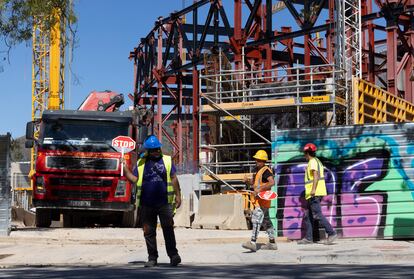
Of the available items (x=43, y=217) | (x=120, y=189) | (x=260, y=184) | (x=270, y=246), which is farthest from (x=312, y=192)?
(x=43, y=217)

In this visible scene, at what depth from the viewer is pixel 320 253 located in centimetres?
1223

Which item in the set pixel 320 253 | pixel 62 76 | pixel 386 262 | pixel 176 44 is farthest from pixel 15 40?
pixel 62 76

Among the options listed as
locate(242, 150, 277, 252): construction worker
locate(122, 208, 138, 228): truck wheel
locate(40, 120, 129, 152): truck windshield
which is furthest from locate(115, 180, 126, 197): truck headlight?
locate(242, 150, 277, 252): construction worker

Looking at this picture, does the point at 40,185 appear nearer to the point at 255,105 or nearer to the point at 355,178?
the point at 355,178

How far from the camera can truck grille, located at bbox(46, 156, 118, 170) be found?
18938 millimetres

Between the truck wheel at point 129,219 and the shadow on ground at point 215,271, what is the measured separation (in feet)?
31.0

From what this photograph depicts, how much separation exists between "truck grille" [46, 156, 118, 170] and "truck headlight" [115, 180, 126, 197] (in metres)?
0.41

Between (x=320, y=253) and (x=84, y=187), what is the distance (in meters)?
8.39

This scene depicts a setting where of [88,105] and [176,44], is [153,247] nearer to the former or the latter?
[88,105]

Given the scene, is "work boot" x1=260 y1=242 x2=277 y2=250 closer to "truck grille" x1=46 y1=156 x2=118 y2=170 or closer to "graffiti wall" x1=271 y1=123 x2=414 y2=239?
"graffiti wall" x1=271 y1=123 x2=414 y2=239

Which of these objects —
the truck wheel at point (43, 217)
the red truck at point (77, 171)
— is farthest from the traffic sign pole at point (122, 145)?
the truck wheel at point (43, 217)

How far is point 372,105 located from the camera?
88.0ft

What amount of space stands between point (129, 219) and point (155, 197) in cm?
1023

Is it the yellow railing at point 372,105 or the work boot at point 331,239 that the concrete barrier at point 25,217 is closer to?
the yellow railing at point 372,105
